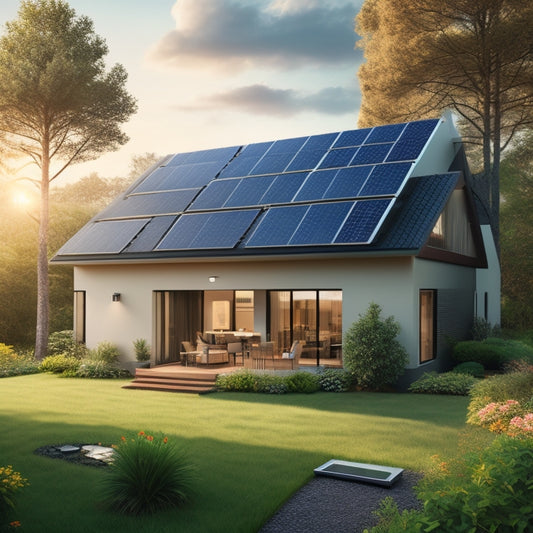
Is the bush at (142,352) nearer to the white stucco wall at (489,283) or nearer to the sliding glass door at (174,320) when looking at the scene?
the sliding glass door at (174,320)

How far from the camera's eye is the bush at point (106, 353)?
17500mm

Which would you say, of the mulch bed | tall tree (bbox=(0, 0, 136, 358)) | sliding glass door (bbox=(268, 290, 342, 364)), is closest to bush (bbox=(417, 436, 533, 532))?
the mulch bed

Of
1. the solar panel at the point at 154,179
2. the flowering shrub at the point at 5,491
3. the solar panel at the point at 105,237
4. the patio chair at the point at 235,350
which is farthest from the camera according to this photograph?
the solar panel at the point at 154,179

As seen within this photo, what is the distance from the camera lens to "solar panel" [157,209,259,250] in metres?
16.0

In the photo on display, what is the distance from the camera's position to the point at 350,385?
47.2 ft

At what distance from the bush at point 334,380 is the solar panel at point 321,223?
3.31m

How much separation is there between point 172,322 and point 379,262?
7279mm

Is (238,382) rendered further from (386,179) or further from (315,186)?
(386,179)

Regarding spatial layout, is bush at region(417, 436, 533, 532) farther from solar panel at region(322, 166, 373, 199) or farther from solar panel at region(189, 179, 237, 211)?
solar panel at region(189, 179, 237, 211)

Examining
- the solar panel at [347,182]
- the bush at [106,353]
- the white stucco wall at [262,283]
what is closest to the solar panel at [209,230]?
the white stucco wall at [262,283]

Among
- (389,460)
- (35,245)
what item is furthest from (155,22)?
(389,460)

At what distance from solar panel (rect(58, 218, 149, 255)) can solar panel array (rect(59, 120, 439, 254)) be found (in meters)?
0.04

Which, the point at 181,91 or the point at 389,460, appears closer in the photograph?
the point at 389,460

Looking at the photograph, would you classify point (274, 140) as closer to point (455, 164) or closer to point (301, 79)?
point (455, 164)
